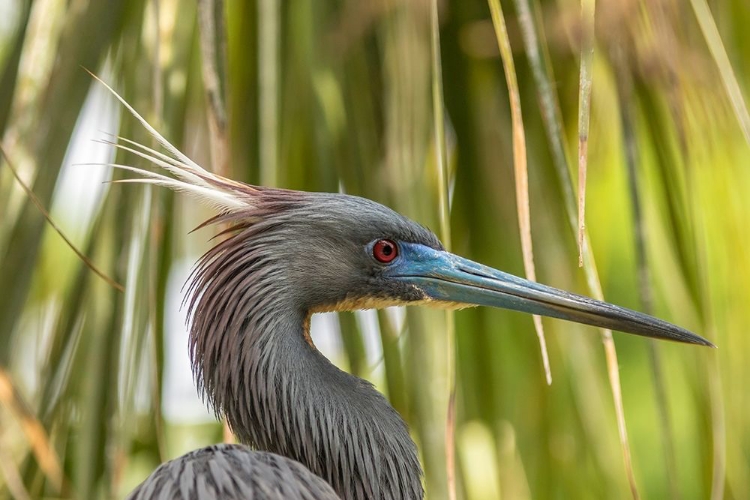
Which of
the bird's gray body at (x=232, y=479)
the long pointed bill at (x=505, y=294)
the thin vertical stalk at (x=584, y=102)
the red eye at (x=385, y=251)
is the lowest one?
the bird's gray body at (x=232, y=479)

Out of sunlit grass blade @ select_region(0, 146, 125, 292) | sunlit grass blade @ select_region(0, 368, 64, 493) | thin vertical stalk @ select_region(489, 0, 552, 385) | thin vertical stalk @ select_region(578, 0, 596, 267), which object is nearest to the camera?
thin vertical stalk @ select_region(578, 0, 596, 267)

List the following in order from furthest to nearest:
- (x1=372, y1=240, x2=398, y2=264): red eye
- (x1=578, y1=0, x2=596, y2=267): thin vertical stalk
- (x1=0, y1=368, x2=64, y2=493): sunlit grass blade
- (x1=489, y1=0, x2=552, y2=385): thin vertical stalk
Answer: (x1=372, y1=240, x2=398, y2=264): red eye → (x1=0, y1=368, x2=64, y2=493): sunlit grass blade → (x1=489, y1=0, x2=552, y2=385): thin vertical stalk → (x1=578, y1=0, x2=596, y2=267): thin vertical stalk

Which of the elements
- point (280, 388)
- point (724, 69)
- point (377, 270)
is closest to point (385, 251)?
point (377, 270)

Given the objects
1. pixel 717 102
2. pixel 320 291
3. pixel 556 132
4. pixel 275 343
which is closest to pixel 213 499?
pixel 275 343

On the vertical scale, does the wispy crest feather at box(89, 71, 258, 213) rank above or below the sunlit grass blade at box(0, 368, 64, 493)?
above

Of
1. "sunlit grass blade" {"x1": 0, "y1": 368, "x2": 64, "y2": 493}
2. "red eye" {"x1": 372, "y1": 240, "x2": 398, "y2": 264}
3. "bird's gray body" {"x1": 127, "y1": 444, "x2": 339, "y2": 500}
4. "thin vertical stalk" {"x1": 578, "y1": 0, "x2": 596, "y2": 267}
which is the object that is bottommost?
"bird's gray body" {"x1": 127, "y1": 444, "x2": 339, "y2": 500}

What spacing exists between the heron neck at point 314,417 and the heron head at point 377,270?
0.31 ft

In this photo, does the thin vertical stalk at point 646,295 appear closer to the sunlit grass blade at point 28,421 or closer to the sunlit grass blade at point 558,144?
the sunlit grass blade at point 558,144

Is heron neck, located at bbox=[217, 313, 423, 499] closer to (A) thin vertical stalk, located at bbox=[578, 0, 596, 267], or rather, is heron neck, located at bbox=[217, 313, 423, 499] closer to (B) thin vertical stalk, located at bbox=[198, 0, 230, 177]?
(B) thin vertical stalk, located at bbox=[198, 0, 230, 177]

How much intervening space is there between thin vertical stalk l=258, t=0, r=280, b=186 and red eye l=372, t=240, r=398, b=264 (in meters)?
0.23

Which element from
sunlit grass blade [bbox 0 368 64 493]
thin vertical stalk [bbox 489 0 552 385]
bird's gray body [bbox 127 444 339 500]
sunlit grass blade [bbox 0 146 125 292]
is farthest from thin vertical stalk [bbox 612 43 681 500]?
sunlit grass blade [bbox 0 368 64 493]

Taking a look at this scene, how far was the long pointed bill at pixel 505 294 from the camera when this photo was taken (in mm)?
1652

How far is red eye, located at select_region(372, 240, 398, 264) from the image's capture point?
1.80m

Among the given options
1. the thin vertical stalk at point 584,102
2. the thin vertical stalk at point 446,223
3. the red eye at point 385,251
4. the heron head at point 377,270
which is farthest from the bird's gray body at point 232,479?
the thin vertical stalk at point 584,102
